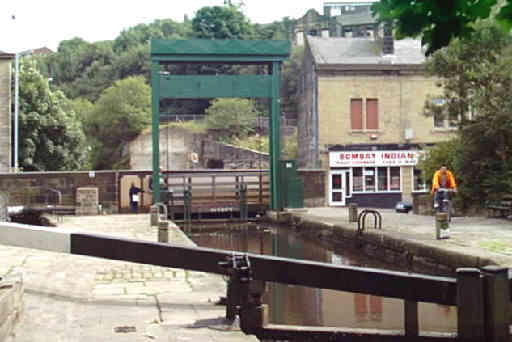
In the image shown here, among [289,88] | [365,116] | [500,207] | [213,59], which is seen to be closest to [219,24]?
[289,88]

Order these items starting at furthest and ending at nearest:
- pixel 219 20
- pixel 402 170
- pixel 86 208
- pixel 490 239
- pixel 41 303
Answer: pixel 219 20, pixel 402 170, pixel 86 208, pixel 490 239, pixel 41 303

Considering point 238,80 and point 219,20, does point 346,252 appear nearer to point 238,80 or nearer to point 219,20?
point 238,80

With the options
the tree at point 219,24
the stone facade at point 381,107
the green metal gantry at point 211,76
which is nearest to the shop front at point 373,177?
the stone facade at point 381,107

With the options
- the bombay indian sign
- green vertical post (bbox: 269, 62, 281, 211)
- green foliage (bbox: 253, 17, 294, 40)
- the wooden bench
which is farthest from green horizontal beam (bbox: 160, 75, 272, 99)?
green foliage (bbox: 253, 17, 294, 40)

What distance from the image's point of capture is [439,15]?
9.96ft

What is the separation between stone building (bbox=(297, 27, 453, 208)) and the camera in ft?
99.9

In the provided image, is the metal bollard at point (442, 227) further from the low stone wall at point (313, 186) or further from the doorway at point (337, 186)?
the doorway at point (337, 186)

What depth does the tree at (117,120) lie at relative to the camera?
5381cm

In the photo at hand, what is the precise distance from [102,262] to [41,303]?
3.38m

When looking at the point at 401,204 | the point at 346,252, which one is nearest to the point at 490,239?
the point at 346,252

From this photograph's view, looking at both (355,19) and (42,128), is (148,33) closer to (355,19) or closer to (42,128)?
(355,19)

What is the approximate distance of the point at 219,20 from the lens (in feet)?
221

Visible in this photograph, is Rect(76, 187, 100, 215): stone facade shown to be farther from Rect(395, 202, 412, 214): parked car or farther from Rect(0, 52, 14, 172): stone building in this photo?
Rect(395, 202, 412, 214): parked car

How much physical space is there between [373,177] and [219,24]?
132 feet
